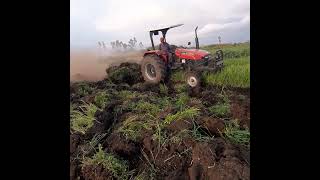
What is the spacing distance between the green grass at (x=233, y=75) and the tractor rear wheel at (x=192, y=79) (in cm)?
9

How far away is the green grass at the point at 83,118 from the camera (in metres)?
3.24

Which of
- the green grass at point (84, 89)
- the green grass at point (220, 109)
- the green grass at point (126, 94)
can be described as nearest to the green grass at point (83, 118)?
the green grass at point (84, 89)

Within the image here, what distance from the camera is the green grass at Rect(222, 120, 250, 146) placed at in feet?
9.18

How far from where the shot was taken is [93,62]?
3.52 metres

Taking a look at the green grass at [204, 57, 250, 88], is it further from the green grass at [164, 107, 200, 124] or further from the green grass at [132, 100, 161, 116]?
the green grass at [132, 100, 161, 116]

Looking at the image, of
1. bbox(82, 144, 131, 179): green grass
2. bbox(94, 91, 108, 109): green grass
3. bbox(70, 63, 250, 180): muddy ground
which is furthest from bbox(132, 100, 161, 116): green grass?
bbox(82, 144, 131, 179): green grass

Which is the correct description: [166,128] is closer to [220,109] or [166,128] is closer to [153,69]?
[220,109]

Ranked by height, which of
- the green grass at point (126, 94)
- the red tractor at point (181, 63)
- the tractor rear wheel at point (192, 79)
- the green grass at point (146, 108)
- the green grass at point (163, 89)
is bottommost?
the green grass at point (146, 108)

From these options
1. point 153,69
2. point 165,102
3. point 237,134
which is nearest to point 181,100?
point 165,102

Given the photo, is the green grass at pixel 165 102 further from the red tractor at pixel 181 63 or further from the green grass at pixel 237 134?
the green grass at pixel 237 134
